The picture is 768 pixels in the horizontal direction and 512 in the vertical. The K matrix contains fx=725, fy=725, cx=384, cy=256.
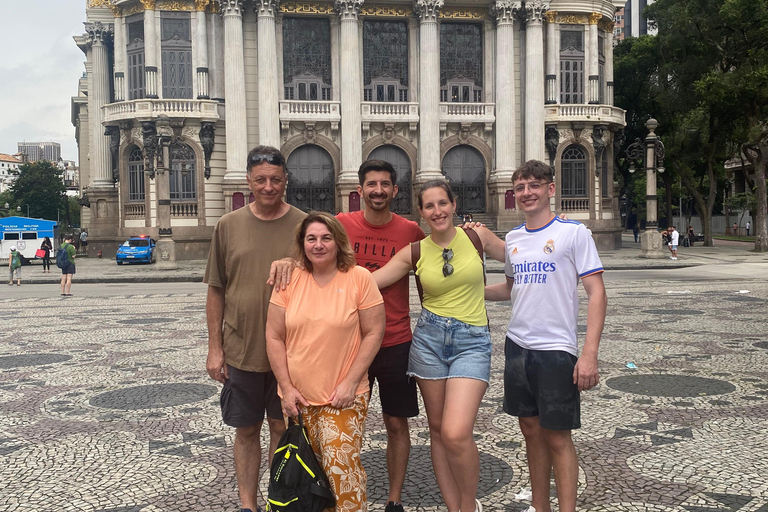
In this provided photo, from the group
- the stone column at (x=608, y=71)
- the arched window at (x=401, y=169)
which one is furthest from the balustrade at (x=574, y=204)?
the arched window at (x=401, y=169)

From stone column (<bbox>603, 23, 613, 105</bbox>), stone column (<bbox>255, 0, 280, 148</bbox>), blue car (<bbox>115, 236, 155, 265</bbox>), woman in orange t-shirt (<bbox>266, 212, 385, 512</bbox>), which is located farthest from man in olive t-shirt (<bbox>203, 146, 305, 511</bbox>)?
Result: stone column (<bbox>603, 23, 613, 105</bbox>)

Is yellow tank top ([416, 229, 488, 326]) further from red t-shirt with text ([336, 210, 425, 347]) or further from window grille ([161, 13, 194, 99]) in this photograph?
window grille ([161, 13, 194, 99])

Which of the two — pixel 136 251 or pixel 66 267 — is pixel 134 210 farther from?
pixel 66 267

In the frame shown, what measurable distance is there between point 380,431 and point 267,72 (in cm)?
3350

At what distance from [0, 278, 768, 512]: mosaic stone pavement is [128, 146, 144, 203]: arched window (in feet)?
94.9

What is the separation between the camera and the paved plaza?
4.73 meters

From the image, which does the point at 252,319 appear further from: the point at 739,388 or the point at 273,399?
the point at 739,388

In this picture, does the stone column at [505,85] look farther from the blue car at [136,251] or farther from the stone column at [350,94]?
the blue car at [136,251]

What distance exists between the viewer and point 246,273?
4.43m

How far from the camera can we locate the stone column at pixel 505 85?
39.2 meters

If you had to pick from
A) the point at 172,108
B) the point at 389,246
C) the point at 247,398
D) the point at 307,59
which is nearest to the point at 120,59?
the point at 172,108

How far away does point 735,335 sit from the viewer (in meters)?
10.6

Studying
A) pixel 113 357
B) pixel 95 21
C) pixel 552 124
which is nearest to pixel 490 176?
pixel 552 124

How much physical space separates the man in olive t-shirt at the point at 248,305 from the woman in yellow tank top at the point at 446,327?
720 mm
